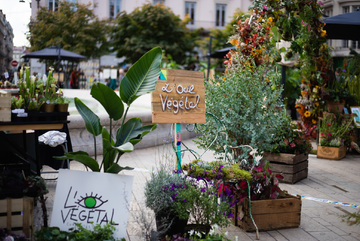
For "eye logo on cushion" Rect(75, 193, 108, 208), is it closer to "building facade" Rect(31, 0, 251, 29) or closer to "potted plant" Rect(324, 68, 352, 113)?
"potted plant" Rect(324, 68, 352, 113)

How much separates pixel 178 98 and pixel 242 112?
128 cm

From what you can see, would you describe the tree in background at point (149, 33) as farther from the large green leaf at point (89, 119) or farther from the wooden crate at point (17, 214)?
the wooden crate at point (17, 214)

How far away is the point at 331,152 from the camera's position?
8156 millimetres

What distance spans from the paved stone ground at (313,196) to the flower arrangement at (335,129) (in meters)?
0.37

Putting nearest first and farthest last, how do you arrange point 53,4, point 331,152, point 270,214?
1. point 270,214
2. point 331,152
3. point 53,4

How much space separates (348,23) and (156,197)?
17.8 ft

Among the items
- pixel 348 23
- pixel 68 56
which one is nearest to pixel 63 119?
pixel 348 23

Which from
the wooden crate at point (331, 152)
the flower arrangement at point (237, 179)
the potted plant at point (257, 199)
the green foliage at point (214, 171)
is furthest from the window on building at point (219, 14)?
the green foliage at point (214, 171)

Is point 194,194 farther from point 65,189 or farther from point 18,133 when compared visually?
point 18,133

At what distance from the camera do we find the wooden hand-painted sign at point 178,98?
376 cm

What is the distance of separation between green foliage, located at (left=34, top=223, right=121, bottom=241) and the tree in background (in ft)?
86.2

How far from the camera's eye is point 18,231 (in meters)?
3.13

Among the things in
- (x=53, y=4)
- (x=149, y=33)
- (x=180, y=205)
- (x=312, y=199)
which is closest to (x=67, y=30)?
(x=53, y=4)

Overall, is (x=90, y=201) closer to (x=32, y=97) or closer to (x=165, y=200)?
(x=165, y=200)
